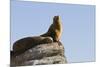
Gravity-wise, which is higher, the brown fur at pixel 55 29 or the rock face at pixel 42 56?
the brown fur at pixel 55 29

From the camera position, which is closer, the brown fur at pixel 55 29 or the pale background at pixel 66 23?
the pale background at pixel 66 23

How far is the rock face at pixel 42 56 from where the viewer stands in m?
2.42

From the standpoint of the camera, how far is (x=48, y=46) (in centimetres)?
254

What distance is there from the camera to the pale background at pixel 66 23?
243 centimetres

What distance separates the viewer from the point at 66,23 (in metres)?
2.65

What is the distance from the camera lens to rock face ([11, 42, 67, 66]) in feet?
7.95

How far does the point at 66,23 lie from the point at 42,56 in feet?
1.45

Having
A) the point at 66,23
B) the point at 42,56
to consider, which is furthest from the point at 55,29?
the point at 42,56

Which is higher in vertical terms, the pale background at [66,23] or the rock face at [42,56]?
the pale background at [66,23]

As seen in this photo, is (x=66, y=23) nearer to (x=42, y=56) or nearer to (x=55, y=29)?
(x=55, y=29)

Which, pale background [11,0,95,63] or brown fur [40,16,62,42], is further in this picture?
brown fur [40,16,62,42]

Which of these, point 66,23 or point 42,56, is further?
point 66,23

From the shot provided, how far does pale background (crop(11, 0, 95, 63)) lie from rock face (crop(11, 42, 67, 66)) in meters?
0.09

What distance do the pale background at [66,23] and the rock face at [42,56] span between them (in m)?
0.09
